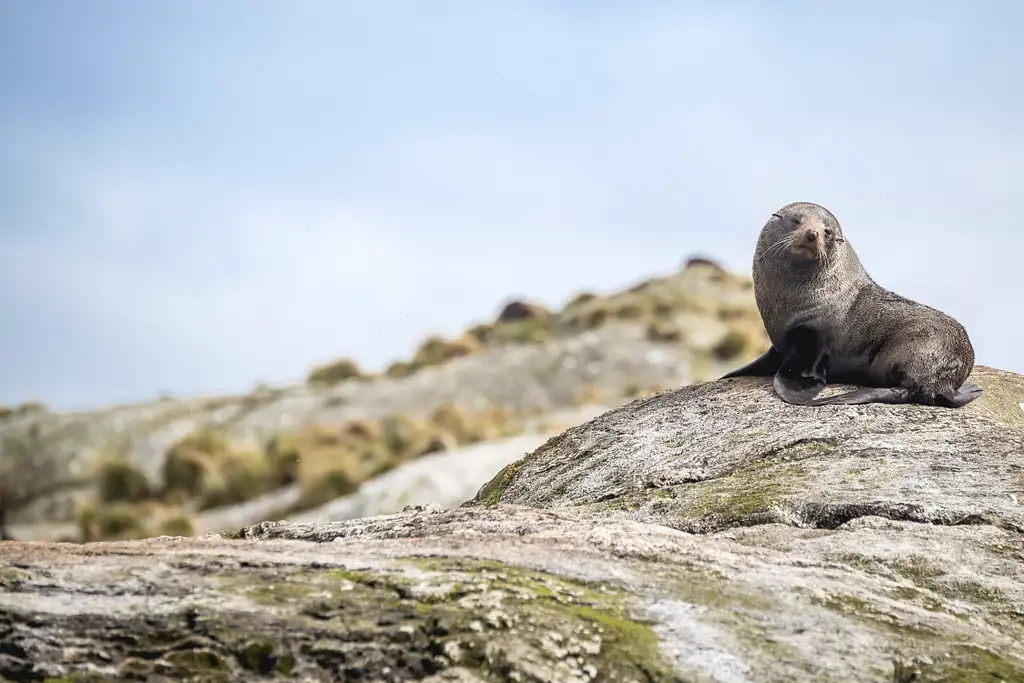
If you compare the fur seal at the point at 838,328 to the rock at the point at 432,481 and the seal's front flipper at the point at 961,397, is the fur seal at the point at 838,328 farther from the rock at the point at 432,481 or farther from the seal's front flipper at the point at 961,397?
the rock at the point at 432,481

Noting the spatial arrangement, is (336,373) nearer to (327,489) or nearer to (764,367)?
(327,489)

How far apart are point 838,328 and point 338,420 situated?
31948 mm

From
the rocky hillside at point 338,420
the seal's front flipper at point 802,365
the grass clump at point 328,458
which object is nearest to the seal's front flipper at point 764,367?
the seal's front flipper at point 802,365

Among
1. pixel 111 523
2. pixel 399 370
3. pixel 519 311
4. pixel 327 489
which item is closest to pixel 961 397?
pixel 327 489

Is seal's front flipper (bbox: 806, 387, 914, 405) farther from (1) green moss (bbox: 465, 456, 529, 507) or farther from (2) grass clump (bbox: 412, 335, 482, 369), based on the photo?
(2) grass clump (bbox: 412, 335, 482, 369)

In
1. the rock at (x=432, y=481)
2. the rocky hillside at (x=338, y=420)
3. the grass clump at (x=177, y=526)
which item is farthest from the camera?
the rocky hillside at (x=338, y=420)

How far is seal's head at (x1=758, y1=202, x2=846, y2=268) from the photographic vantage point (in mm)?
10242

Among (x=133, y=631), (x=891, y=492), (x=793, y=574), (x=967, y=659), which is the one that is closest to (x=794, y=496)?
(x=891, y=492)

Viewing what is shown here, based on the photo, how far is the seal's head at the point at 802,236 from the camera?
1024 centimetres

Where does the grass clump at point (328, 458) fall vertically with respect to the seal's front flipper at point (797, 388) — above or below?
above

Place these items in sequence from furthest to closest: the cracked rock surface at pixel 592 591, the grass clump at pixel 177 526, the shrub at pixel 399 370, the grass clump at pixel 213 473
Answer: the shrub at pixel 399 370 → the grass clump at pixel 213 473 → the grass clump at pixel 177 526 → the cracked rock surface at pixel 592 591

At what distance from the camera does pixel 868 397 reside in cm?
918

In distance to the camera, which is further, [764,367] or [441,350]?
[441,350]

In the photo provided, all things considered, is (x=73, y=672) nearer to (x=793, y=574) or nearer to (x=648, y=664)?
(x=648, y=664)
